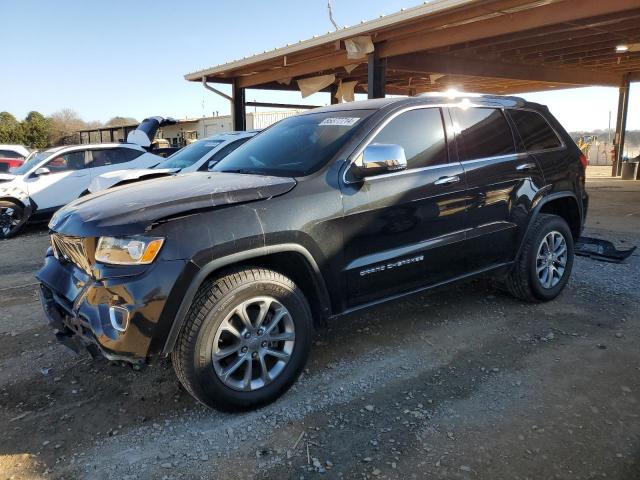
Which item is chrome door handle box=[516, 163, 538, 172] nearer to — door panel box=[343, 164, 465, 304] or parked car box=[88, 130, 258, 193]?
door panel box=[343, 164, 465, 304]

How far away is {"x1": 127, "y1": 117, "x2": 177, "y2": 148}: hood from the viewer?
1201cm

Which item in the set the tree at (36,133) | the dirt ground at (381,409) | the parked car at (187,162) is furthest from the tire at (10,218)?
the tree at (36,133)

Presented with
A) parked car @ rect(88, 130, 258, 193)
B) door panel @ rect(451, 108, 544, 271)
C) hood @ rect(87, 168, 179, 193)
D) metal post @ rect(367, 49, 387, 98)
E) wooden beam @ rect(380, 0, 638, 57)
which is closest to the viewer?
door panel @ rect(451, 108, 544, 271)

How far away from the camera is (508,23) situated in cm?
846

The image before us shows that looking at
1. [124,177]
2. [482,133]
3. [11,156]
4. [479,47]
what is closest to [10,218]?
[124,177]

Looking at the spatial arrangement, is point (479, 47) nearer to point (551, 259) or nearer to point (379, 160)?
point (551, 259)

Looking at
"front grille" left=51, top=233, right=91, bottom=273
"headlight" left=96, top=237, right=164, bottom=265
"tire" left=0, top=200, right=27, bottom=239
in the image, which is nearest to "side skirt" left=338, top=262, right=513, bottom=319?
"headlight" left=96, top=237, right=164, bottom=265

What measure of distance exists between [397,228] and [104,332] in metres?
1.93

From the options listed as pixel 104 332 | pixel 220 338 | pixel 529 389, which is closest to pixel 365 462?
pixel 220 338

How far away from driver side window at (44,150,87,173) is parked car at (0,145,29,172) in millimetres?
5177

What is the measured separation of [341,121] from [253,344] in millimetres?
1762

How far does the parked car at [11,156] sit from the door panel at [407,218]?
13602 millimetres

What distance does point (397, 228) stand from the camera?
3398 millimetres

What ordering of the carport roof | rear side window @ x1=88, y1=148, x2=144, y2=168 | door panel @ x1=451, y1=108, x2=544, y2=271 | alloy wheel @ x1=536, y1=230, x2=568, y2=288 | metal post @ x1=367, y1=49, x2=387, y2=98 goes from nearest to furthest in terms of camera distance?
door panel @ x1=451, y1=108, x2=544, y2=271 < alloy wheel @ x1=536, y1=230, x2=568, y2=288 < the carport roof < rear side window @ x1=88, y1=148, x2=144, y2=168 < metal post @ x1=367, y1=49, x2=387, y2=98
